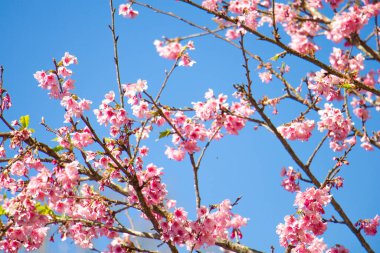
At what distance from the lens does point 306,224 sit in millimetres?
4938

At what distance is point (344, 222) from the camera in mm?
5047

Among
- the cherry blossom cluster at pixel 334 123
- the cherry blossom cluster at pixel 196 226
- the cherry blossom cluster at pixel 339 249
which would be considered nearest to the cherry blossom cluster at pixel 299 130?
the cherry blossom cluster at pixel 334 123

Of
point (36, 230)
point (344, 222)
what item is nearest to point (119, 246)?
point (36, 230)

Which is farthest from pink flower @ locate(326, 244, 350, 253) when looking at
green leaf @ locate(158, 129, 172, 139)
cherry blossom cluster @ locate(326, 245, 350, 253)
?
green leaf @ locate(158, 129, 172, 139)

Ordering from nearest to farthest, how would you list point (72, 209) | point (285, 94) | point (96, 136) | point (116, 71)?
1. point (96, 136)
2. point (116, 71)
3. point (72, 209)
4. point (285, 94)

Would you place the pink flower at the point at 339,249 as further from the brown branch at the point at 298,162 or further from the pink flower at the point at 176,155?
the pink flower at the point at 176,155

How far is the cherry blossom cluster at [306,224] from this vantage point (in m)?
4.83

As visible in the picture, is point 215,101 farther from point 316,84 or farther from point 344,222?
point 344,222

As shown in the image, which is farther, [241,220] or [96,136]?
[241,220]

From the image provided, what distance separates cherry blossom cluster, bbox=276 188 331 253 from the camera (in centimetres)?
483

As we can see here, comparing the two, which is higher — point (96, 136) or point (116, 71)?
point (116, 71)

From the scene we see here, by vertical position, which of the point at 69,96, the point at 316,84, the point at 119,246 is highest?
the point at 316,84

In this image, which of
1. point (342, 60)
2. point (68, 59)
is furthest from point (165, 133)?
point (342, 60)

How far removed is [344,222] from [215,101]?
2401 millimetres
